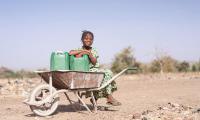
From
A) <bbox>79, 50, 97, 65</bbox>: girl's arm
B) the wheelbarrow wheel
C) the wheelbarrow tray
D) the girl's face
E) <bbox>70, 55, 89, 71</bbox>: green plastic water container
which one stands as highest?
the girl's face

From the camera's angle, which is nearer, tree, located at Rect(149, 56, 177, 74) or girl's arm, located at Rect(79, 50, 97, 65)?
girl's arm, located at Rect(79, 50, 97, 65)

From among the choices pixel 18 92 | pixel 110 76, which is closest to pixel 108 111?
pixel 110 76

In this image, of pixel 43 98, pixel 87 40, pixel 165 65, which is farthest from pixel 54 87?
pixel 165 65

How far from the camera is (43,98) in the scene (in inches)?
309

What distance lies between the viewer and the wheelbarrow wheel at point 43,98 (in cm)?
778

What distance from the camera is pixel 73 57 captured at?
8188mm

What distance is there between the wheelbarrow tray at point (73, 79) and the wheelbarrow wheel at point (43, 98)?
20 cm

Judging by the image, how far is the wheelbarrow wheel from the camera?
7.78 meters

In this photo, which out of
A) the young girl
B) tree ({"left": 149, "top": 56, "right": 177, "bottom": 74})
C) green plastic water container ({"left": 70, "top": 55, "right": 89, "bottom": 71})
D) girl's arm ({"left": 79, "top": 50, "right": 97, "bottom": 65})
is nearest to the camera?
green plastic water container ({"left": 70, "top": 55, "right": 89, "bottom": 71})

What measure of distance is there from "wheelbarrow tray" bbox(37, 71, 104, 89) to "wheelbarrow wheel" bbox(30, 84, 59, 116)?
0.20 m

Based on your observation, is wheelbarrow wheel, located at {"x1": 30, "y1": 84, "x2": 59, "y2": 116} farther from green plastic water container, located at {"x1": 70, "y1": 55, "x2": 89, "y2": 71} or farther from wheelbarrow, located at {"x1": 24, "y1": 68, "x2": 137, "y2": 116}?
green plastic water container, located at {"x1": 70, "y1": 55, "x2": 89, "y2": 71}

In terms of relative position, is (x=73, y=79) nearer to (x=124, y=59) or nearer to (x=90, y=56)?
(x=90, y=56)

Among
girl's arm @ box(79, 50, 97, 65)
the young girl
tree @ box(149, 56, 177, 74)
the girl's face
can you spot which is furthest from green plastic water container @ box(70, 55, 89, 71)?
tree @ box(149, 56, 177, 74)

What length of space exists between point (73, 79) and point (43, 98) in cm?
63
